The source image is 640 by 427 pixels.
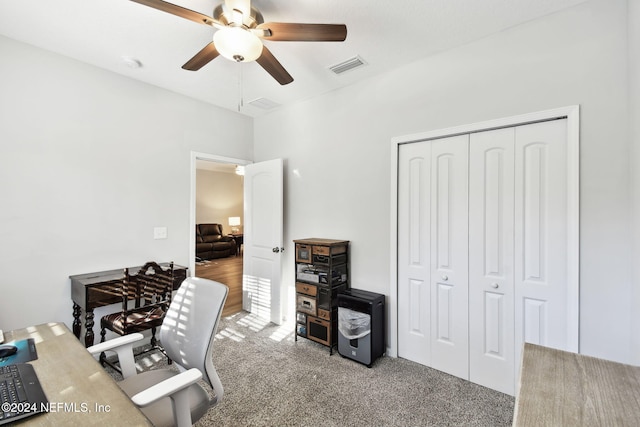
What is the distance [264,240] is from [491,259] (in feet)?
8.52

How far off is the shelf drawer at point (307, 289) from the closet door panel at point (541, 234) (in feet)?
5.86

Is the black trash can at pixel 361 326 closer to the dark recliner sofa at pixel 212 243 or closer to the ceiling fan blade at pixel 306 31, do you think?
the ceiling fan blade at pixel 306 31

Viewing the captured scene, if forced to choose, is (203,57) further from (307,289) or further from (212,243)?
(212,243)

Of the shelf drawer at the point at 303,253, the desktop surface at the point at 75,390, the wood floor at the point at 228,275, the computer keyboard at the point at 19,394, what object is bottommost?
the wood floor at the point at 228,275

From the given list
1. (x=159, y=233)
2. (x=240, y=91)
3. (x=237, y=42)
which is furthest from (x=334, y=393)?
(x=240, y=91)

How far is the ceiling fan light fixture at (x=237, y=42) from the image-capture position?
5.56 feet

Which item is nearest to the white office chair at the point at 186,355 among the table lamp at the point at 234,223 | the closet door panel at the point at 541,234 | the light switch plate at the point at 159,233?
the light switch plate at the point at 159,233

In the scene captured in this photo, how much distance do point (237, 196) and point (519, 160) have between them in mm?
9035

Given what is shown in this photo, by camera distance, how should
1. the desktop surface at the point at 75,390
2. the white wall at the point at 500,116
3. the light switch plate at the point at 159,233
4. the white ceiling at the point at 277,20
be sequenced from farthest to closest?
the light switch plate at the point at 159,233
the white ceiling at the point at 277,20
the white wall at the point at 500,116
the desktop surface at the point at 75,390

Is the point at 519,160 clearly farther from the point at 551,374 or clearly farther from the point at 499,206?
the point at 551,374

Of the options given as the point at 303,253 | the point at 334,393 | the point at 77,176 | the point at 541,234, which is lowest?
the point at 334,393

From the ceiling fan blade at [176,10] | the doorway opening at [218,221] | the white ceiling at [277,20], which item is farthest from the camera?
the doorway opening at [218,221]

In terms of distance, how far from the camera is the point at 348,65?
271cm

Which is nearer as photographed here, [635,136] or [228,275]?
[635,136]
